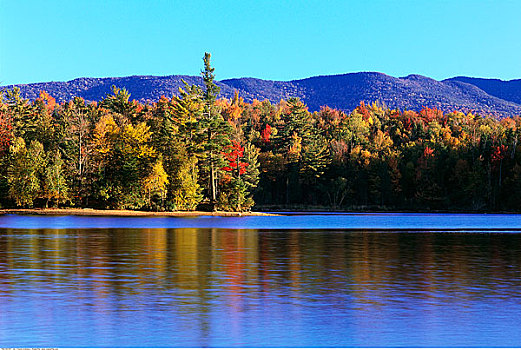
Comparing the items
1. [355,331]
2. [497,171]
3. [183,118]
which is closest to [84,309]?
[355,331]

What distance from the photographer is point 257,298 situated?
19.6 metres

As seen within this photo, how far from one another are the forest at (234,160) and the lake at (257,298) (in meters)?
64.1

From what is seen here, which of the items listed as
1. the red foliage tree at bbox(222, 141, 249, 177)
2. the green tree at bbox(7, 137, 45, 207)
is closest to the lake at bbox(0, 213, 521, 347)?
the green tree at bbox(7, 137, 45, 207)

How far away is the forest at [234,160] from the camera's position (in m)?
99.9

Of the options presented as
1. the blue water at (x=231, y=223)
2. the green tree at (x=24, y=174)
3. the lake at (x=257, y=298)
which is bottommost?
the blue water at (x=231, y=223)

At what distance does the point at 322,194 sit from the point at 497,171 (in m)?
36.9

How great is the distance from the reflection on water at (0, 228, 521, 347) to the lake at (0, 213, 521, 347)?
4 cm

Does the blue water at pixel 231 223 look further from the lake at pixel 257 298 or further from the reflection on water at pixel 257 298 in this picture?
the reflection on water at pixel 257 298

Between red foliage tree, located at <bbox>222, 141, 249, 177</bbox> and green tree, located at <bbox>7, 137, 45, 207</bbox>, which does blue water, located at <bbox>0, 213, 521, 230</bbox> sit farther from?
red foliage tree, located at <bbox>222, 141, 249, 177</bbox>

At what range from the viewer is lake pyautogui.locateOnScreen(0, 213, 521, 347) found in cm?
1428

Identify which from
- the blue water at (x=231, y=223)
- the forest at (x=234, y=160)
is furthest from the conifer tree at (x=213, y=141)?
the blue water at (x=231, y=223)

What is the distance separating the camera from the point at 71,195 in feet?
325

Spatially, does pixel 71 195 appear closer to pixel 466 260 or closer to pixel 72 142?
pixel 72 142

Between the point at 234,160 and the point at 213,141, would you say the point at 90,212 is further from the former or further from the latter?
the point at 234,160
